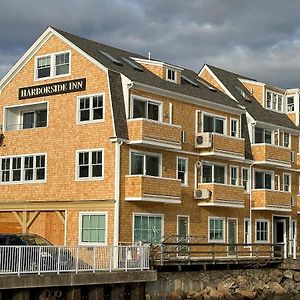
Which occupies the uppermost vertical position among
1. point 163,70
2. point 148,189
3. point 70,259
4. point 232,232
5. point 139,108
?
point 163,70

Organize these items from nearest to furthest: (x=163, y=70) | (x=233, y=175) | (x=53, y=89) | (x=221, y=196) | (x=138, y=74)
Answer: (x=138, y=74), (x=53, y=89), (x=221, y=196), (x=163, y=70), (x=233, y=175)

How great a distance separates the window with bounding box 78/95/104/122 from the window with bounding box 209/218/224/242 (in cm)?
921

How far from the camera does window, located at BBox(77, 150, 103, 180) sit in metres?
35.8

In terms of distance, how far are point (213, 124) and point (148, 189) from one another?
26.8 feet

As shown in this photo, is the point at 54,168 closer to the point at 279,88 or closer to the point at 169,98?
the point at 169,98

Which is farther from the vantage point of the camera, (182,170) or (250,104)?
(250,104)

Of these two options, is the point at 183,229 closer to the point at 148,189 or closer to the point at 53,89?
the point at 148,189

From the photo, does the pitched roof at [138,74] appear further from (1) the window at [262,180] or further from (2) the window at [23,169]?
(2) the window at [23,169]

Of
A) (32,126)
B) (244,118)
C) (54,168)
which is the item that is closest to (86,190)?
(54,168)

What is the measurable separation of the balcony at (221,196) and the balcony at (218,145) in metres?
1.82

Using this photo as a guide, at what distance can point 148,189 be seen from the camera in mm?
34719

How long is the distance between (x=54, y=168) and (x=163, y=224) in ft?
21.3

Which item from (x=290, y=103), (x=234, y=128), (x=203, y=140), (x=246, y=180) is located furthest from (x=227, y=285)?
(x=290, y=103)

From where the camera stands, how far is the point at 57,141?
37.9 m
